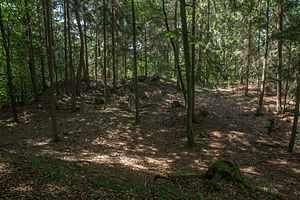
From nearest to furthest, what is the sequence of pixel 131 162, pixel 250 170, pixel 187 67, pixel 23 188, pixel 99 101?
pixel 23 188 < pixel 250 170 < pixel 131 162 < pixel 187 67 < pixel 99 101

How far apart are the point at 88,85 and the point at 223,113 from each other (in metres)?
17.2

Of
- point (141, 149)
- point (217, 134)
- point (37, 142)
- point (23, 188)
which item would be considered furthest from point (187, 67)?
point (37, 142)

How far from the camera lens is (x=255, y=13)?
50.3 feet

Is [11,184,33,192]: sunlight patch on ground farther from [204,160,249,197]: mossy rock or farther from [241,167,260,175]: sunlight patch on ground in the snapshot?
[241,167,260,175]: sunlight patch on ground

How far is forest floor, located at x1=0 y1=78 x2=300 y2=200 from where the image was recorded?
5.79 m

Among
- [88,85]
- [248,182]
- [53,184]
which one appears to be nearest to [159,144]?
[248,182]

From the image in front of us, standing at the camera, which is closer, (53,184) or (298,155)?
(53,184)

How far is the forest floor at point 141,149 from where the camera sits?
5785mm

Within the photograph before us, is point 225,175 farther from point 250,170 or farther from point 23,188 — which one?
point 23,188

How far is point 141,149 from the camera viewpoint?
38.1 ft

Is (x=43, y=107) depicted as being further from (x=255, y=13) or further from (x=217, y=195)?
(x=255, y=13)

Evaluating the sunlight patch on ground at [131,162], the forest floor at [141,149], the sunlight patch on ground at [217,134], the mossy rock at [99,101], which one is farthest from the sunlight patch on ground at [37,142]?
the sunlight patch on ground at [217,134]

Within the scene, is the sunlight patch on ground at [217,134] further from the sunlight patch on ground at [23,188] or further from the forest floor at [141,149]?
the sunlight patch on ground at [23,188]

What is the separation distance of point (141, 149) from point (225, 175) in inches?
238
